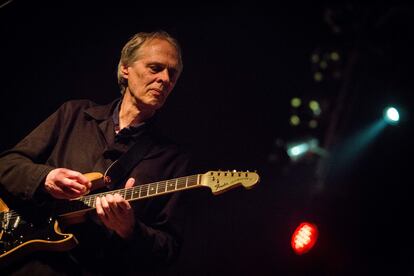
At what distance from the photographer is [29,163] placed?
7.70 feet

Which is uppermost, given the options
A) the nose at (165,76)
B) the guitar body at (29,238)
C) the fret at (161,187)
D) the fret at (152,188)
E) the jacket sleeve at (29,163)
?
the nose at (165,76)

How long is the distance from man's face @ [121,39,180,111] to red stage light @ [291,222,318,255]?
5.14ft

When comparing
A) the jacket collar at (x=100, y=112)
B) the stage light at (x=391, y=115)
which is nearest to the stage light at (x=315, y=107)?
the stage light at (x=391, y=115)

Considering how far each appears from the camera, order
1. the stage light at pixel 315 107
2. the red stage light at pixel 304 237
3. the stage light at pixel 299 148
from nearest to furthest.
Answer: the red stage light at pixel 304 237, the stage light at pixel 315 107, the stage light at pixel 299 148

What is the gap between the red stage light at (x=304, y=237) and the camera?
3.16 meters

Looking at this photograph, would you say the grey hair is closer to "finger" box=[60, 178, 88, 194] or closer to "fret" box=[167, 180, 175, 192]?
"fret" box=[167, 180, 175, 192]

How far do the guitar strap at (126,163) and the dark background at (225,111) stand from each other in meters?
0.82

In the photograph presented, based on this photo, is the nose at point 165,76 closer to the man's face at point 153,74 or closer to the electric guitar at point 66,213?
the man's face at point 153,74

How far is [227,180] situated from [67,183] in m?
0.87

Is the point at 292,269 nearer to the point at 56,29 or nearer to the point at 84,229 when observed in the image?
the point at 84,229

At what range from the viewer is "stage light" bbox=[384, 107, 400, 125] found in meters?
4.38

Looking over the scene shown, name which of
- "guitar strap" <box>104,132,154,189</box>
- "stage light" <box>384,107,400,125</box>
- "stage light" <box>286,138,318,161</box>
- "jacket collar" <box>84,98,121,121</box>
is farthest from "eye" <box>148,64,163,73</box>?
"stage light" <box>286,138,318,161</box>

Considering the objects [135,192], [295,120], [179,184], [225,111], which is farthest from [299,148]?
[135,192]

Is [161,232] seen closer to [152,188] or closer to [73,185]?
[152,188]
